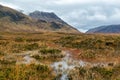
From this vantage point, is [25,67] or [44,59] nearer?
[25,67]

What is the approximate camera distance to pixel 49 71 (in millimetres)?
22906

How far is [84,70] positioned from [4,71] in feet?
19.4

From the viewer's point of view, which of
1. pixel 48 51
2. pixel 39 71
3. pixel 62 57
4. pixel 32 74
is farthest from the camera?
pixel 48 51

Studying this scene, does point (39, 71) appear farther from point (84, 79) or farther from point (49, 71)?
point (84, 79)

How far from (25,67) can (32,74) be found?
88.3 inches

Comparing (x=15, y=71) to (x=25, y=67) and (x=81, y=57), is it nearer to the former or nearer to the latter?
(x=25, y=67)

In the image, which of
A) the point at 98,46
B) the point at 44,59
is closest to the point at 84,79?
the point at 44,59

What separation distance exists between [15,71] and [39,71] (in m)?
2.40

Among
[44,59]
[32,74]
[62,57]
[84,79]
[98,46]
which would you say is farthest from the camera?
[98,46]

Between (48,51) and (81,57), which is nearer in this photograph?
(81,57)

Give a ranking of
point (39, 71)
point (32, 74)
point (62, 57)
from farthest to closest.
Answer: point (62, 57), point (39, 71), point (32, 74)

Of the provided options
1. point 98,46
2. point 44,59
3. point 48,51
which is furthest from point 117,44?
point 44,59

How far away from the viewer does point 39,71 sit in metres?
22.8

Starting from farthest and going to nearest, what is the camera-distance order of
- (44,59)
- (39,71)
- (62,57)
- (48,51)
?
(48,51) → (62,57) → (44,59) → (39,71)
